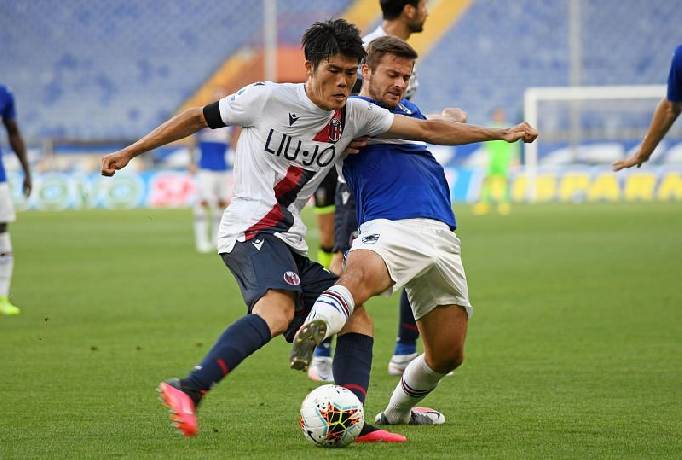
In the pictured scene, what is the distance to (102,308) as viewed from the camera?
11.8m

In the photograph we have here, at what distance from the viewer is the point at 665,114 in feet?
23.7

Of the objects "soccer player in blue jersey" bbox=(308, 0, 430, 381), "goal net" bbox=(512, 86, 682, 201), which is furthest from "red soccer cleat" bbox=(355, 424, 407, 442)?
"goal net" bbox=(512, 86, 682, 201)

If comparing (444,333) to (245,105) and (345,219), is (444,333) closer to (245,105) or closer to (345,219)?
(245,105)

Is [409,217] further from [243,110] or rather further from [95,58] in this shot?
[95,58]

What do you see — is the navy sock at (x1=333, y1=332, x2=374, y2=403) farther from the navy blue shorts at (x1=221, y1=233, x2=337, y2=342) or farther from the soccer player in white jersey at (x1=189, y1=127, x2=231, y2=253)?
the soccer player in white jersey at (x1=189, y1=127, x2=231, y2=253)

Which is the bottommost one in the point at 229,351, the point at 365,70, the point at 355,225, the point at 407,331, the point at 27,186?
the point at 407,331

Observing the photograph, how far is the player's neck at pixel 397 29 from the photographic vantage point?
25.6 ft

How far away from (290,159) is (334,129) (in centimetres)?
25

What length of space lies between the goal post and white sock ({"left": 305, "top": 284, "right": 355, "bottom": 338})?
31.5 meters

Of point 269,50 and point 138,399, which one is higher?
point 269,50

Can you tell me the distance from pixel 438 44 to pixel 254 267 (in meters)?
37.0

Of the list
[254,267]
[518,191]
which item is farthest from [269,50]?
[254,267]

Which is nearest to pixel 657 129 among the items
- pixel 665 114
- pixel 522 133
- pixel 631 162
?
pixel 665 114

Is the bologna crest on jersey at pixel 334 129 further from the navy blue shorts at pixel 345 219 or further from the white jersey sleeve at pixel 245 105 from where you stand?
the navy blue shorts at pixel 345 219
